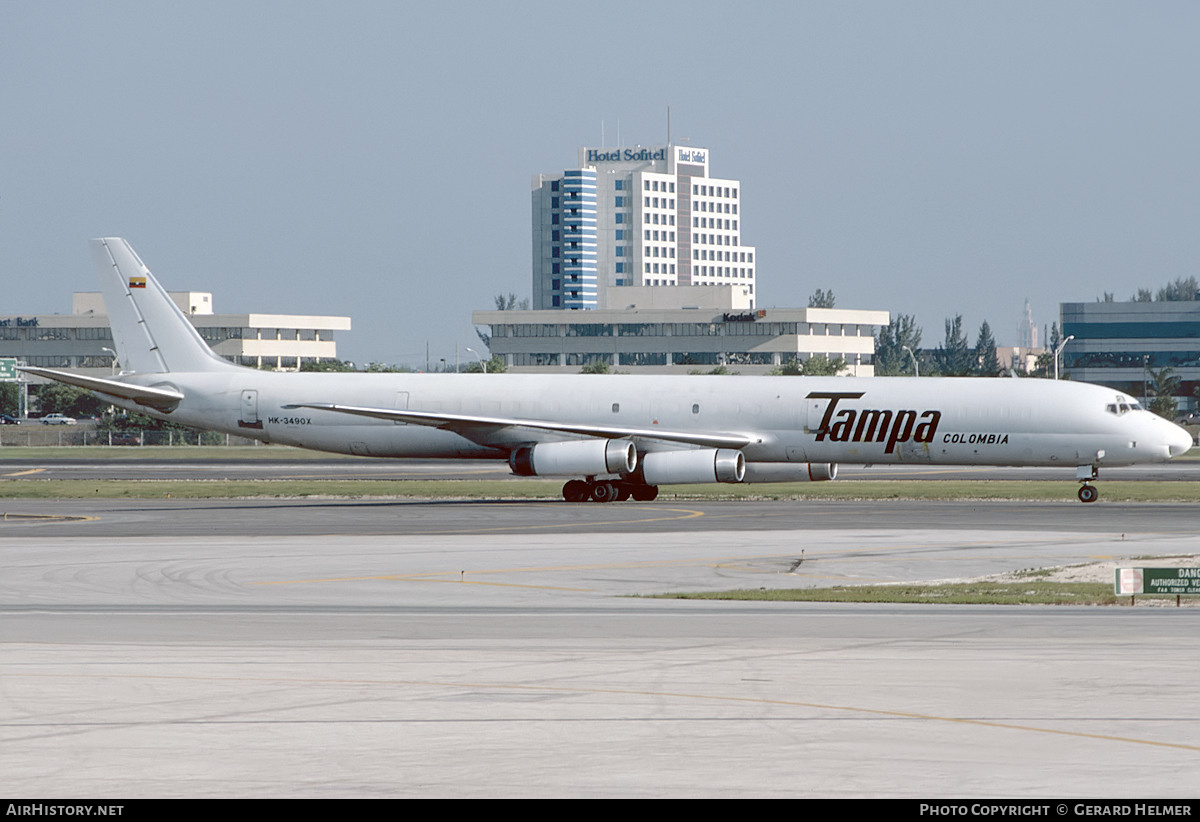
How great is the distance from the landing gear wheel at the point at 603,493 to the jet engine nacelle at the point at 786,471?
193 inches

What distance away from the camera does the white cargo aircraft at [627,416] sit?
50.8 m

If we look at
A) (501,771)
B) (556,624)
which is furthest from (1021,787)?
(556,624)

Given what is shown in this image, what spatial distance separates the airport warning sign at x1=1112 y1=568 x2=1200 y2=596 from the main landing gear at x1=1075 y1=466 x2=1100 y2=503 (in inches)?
1049

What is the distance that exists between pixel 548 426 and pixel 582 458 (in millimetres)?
2239

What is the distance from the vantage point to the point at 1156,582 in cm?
2455

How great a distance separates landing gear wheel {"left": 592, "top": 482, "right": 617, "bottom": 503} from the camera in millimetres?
53281

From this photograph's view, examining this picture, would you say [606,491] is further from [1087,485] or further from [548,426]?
[1087,485]

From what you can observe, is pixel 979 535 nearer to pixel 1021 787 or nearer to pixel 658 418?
pixel 658 418

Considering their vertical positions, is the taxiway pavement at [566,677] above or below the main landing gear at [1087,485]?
below

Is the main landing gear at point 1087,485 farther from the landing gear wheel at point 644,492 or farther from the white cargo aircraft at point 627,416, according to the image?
the landing gear wheel at point 644,492

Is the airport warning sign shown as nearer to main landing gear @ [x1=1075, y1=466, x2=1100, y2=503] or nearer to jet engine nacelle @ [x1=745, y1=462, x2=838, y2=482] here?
main landing gear @ [x1=1075, y1=466, x2=1100, y2=503]

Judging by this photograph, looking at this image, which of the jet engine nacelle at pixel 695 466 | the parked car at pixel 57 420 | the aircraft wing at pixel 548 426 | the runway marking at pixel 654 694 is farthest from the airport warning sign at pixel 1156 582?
the parked car at pixel 57 420

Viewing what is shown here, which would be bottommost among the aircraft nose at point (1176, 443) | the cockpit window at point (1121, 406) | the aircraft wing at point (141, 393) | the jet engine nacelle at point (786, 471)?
the jet engine nacelle at point (786, 471)

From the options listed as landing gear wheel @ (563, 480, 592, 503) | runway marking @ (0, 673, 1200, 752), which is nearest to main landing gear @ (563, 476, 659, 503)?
landing gear wheel @ (563, 480, 592, 503)
